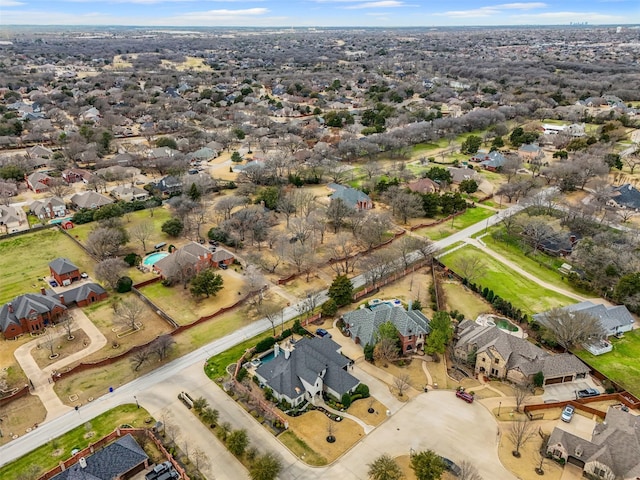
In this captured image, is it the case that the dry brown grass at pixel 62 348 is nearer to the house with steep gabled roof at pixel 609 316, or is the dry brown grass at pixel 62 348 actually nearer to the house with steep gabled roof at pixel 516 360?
the house with steep gabled roof at pixel 516 360

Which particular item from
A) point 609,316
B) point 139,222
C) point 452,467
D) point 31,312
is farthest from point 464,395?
point 139,222

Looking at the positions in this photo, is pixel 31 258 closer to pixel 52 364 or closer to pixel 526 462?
pixel 52 364

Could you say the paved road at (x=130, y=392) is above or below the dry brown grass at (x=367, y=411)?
above

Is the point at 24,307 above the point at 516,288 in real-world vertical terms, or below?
above

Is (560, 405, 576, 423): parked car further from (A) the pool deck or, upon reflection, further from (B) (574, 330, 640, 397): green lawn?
(A) the pool deck

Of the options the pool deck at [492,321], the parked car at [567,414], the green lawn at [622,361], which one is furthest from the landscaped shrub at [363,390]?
the green lawn at [622,361]

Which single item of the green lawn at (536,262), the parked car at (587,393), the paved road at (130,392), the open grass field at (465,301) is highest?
the paved road at (130,392)
